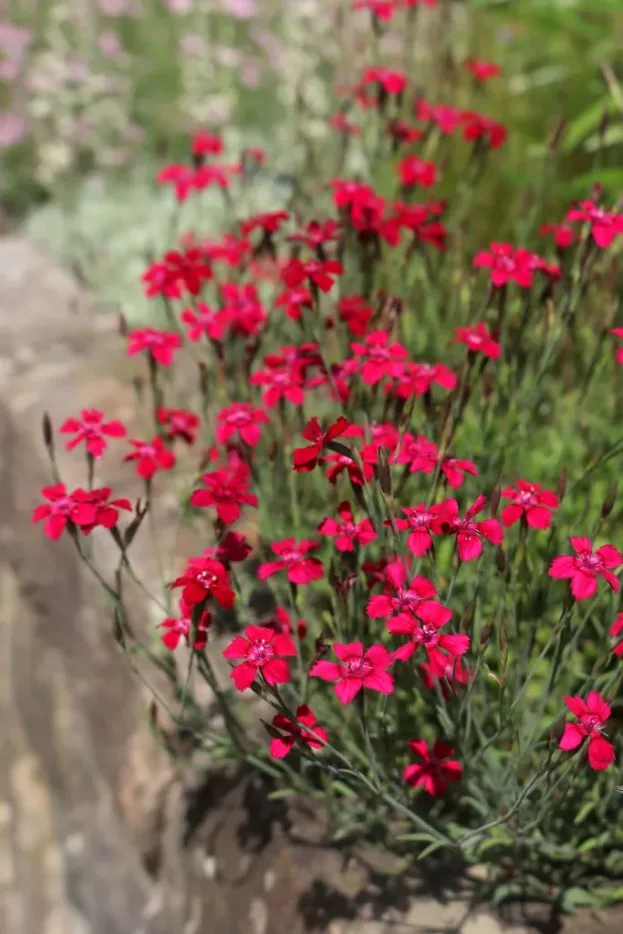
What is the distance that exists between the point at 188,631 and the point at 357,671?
1.73ft

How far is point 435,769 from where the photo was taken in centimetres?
181

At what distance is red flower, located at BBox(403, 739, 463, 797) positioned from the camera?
1796 millimetres

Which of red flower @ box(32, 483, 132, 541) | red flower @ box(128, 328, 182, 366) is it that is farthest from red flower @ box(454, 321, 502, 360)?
red flower @ box(32, 483, 132, 541)

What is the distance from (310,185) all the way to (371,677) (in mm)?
3410

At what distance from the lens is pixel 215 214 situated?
5.42 meters

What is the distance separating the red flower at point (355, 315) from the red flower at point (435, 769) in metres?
1.02

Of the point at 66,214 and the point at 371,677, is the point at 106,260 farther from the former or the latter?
the point at 371,677

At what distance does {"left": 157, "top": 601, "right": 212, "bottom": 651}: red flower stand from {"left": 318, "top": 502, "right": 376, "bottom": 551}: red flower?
11.5 inches

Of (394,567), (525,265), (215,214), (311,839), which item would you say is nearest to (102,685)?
(311,839)

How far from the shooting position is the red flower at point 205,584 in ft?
4.89

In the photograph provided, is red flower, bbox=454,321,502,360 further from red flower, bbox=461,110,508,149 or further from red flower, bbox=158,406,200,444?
red flower, bbox=461,110,508,149

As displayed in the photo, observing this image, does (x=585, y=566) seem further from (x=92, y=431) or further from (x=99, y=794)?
(x=99, y=794)

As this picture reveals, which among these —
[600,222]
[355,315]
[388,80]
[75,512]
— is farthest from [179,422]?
[388,80]

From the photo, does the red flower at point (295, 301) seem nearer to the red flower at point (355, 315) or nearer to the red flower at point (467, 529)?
the red flower at point (355, 315)
